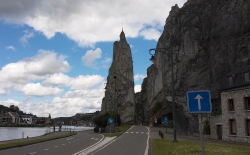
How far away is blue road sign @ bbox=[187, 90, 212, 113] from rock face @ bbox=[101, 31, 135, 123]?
437 feet

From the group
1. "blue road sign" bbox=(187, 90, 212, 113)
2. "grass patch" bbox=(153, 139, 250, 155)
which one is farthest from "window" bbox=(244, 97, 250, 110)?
"blue road sign" bbox=(187, 90, 212, 113)

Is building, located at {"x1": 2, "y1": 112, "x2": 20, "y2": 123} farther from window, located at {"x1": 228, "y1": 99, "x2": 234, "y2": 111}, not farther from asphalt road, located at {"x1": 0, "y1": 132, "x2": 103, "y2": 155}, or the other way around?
window, located at {"x1": 228, "y1": 99, "x2": 234, "y2": 111}

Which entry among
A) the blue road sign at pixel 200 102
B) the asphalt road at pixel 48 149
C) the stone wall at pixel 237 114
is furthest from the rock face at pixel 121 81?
the blue road sign at pixel 200 102

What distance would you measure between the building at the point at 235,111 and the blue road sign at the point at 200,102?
76.7 feet

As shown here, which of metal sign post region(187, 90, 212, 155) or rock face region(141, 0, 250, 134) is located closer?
metal sign post region(187, 90, 212, 155)

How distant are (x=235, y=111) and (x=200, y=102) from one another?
24.8 metres

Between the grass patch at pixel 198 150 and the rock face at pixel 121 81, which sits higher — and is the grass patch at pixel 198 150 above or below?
below

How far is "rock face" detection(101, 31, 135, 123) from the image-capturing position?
144250 millimetres

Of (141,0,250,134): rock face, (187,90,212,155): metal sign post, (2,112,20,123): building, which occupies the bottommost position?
(2,112,20,123): building

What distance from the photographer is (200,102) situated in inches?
271

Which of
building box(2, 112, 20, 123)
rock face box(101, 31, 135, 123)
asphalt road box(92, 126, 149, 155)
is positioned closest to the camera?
asphalt road box(92, 126, 149, 155)

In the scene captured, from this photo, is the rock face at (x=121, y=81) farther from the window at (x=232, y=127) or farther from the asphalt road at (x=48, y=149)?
the asphalt road at (x=48, y=149)

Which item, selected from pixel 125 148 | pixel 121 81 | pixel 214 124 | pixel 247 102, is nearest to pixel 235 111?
pixel 247 102

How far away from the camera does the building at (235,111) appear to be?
2777 centimetres
